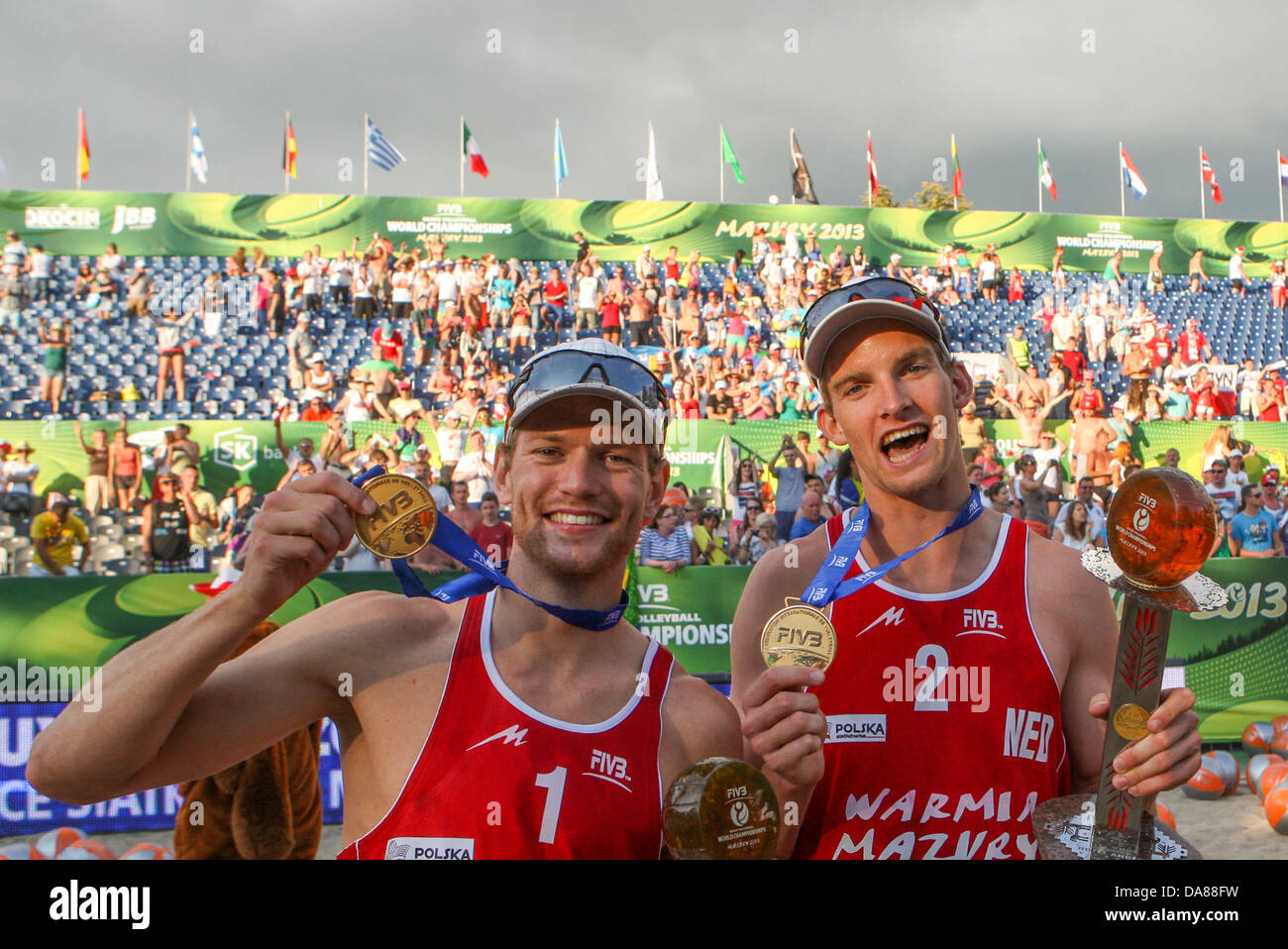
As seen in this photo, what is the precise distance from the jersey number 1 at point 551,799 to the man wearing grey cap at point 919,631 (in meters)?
0.47

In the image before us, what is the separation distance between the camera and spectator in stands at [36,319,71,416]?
16.7 m

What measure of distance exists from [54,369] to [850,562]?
1839cm

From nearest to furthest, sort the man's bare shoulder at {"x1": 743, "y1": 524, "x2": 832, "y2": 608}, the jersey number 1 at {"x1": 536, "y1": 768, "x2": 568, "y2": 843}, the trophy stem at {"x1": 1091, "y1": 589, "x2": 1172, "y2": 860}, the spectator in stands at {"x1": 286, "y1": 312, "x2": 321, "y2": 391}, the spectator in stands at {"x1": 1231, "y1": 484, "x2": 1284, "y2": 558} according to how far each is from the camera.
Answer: the trophy stem at {"x1": 1091, "y1": 589, "x2": 1172, "y2": 860}, the jersey number 1 at {"x1": 536, "y1": 768, "x2": 568, "y2": 843}, the man's bare shoulder at {"x1": 743, "y1": 524, "x2": 832, "y2": 608}, the spectator in stands at {"x1": 1231, "y1": 484, "x2": 1284, "y2": 558}, the spectator in stands at {"x1": 286, "y1": 312, "x2": 321, "y2": 391}

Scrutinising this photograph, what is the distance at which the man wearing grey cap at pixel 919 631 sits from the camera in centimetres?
235

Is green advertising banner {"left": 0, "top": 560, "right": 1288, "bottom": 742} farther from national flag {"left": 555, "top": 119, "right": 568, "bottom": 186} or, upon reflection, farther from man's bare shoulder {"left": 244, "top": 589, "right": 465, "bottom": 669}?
national flag {"left": 555, "top": 119, "right": 568, "bottom": 186}

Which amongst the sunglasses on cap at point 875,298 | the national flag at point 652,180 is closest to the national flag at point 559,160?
the national flag at point 652,180

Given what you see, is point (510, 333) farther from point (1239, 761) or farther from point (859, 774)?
point (859, 774)

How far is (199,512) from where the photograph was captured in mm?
12547

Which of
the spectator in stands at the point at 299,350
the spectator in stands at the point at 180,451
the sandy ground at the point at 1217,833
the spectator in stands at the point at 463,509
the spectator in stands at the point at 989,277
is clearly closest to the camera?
the sandy ground at the point at 1217,833

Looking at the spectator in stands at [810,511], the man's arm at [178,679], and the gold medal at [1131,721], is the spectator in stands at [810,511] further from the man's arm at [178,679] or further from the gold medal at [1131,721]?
the man's arm at [178,679]

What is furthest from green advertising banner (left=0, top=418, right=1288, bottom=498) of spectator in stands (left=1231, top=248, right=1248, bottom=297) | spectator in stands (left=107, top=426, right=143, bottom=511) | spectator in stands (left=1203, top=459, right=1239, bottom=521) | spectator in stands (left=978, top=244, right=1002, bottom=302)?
spectator in stands (left=1231, top=248, right=1248, bottom=297)

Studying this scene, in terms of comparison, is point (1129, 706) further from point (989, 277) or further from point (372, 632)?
point (989, 277)

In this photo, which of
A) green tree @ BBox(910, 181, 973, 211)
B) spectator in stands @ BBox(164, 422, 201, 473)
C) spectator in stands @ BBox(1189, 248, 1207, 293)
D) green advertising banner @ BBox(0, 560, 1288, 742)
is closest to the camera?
green advertising banner @ BBox(0, 560, 1288, 742)
